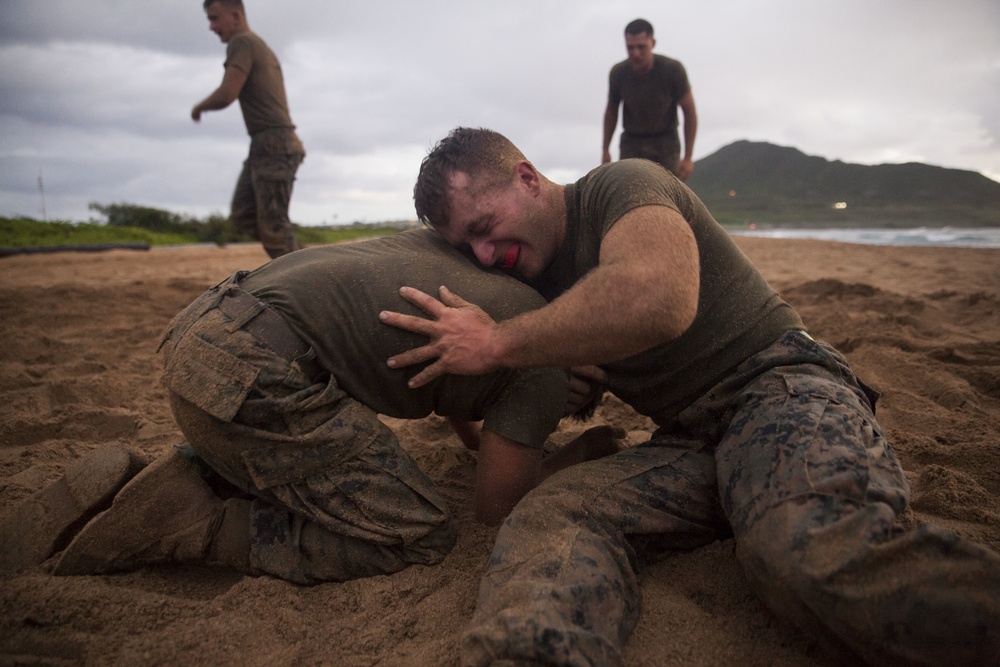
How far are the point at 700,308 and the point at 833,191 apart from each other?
29.9 meters

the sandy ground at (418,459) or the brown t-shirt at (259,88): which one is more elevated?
the brown t-shirt at (259,88)

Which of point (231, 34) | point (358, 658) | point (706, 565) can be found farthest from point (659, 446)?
point (231, 34)

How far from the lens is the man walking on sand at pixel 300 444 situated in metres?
1.70

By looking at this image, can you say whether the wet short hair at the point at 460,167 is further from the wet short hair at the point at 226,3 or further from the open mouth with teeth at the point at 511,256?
the wet short hair at the point at 226,3

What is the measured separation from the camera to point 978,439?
2.33m

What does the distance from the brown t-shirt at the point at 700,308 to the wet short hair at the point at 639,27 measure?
179 inches

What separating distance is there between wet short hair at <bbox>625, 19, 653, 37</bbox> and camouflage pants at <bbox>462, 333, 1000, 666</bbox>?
4865mm

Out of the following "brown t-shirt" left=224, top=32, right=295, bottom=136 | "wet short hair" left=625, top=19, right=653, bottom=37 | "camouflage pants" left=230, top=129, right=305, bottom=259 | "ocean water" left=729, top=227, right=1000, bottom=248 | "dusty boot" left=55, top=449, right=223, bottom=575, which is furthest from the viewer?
"ocean water" left=729, top=227, right=1000, bottom=248

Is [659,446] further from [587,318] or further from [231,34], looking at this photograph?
[231,34]

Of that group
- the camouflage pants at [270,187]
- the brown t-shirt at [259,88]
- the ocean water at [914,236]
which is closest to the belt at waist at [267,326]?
the camouflage pants at [270,187]

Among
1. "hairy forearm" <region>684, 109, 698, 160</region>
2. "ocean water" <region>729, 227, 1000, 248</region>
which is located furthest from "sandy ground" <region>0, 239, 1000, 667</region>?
"ocean water" <region>729, 227, 1000, 248</region>

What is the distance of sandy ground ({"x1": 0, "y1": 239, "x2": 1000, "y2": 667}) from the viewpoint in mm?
1455

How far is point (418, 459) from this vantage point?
257 cm

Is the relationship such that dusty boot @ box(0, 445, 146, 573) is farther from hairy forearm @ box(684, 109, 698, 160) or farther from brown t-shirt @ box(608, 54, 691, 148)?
hairy forearm @ box(684, 109, 698, 160)
